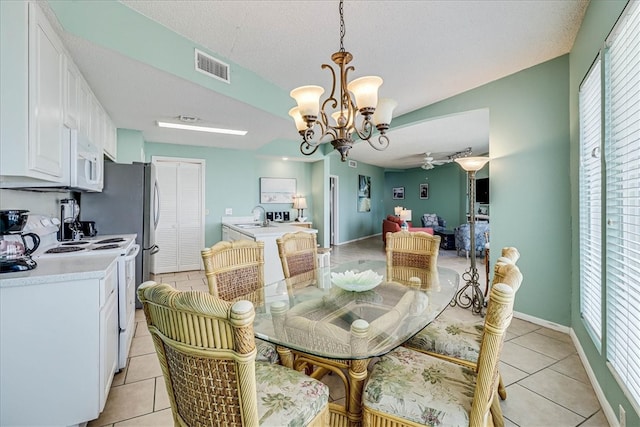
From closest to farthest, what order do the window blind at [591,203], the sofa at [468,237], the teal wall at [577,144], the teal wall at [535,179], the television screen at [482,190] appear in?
the teal wall at [577,144] < the window blind at [591,203] < the teal wall at [535,179] < the sofa at [468,237] < the television screen at [482,190]

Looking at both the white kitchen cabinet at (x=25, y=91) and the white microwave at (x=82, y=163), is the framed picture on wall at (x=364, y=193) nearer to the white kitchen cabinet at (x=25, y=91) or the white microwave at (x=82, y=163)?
the white microwave at (x=82, y=163)

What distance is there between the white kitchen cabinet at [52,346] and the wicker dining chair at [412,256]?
1969 mm

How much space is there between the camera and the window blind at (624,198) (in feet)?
4.30

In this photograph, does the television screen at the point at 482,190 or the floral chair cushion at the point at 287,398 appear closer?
the floral chair cushion at the point at 287,398

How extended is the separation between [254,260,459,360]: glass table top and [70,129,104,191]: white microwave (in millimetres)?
1654

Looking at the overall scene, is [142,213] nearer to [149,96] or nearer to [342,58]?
[149,96]

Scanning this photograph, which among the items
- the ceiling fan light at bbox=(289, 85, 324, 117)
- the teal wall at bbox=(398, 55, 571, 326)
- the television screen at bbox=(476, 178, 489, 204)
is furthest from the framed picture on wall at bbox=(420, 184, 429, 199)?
the ceiling fan light at bbox=(289, 85, 324, 117)

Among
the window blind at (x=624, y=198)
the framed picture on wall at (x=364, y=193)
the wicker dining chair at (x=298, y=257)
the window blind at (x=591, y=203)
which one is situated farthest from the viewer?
the framed picture on wall at (x=364, y=193)

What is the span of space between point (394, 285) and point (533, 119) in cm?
233

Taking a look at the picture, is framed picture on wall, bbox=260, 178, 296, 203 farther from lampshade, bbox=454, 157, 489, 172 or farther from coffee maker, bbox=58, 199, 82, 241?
lampshade, bbox=454, 157, 489, 172

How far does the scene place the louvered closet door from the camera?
5039 millimetres

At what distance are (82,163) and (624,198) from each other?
346 centimetres

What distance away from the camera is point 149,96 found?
2.82 metres

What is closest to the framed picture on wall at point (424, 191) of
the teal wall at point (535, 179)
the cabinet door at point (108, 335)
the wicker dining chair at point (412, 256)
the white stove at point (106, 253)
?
the teal wall at point (535, 179)
